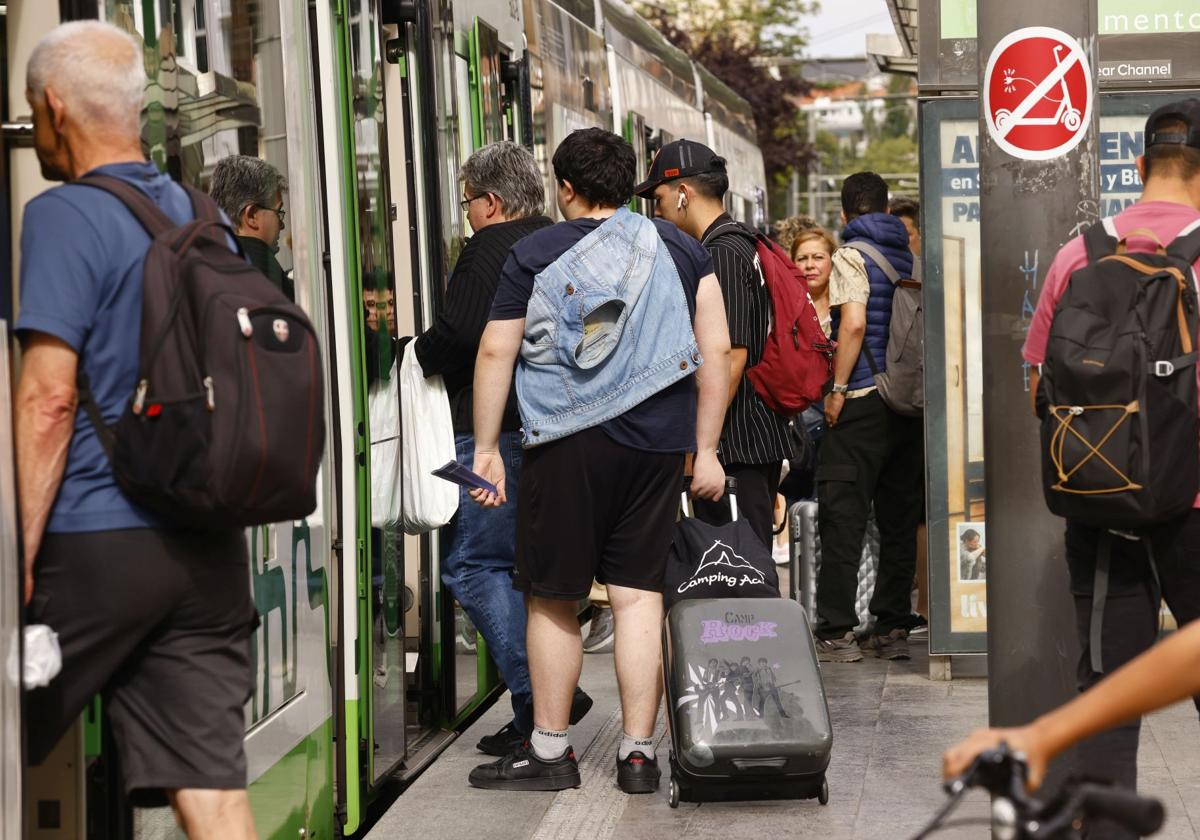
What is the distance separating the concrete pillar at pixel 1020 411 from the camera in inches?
176

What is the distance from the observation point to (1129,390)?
3961 mm

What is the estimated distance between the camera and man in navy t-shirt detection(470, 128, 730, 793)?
5305mm

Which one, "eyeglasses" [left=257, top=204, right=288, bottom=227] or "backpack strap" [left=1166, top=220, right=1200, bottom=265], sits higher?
"eyeglasses" [left=257, top=204, right=288, bottom=227]

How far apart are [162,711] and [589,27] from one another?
7688mm

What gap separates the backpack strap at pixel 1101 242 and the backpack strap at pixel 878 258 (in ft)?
12.9

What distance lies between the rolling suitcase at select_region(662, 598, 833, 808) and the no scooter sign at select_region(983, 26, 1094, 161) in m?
1.58

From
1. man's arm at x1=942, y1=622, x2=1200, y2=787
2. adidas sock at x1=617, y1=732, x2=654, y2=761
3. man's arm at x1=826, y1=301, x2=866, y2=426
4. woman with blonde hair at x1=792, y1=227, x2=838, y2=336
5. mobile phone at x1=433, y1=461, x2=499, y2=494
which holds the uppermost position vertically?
woman with blonde hair at x1=792, y1=227, x2=838, y2=336

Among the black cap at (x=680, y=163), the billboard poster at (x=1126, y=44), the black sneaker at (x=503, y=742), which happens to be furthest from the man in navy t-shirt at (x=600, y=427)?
the billboard poster at (x=1126, y=44)

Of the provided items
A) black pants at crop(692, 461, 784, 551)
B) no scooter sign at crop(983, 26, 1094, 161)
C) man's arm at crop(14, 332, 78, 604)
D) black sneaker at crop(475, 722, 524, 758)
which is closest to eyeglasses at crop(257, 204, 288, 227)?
man's arm at crop(14, 332, 78, 604)

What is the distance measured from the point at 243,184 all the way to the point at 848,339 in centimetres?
404

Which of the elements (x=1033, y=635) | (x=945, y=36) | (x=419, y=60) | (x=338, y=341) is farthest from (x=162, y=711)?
(x=945, y=36)

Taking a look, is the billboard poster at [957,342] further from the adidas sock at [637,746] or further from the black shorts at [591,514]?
the black shorts at [591,514]

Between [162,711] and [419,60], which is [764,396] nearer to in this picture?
[419,60]

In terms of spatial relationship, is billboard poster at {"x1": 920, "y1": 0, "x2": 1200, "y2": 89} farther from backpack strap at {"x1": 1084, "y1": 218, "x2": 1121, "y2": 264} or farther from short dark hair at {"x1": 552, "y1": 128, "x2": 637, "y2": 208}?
backpack strap at {"x1": 1084, "y1": 218, "x2": 1121, "y2": 264}
